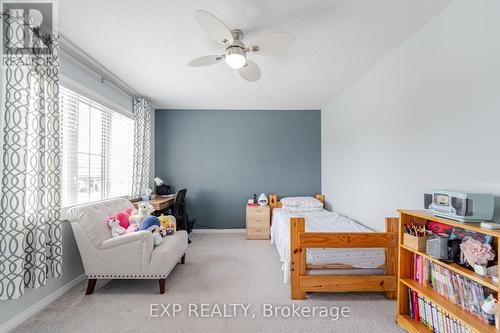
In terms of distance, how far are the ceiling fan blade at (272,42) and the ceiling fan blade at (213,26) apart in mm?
228

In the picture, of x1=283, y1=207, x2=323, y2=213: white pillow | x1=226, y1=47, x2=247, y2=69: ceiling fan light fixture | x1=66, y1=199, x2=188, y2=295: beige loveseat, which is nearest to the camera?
x1=226, y1=47, x2=247, y2=69: ceiling fan light fixture

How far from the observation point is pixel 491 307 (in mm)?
1213

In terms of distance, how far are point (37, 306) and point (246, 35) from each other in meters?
3.06

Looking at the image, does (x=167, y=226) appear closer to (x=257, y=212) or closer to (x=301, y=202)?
(x=257, y=212)

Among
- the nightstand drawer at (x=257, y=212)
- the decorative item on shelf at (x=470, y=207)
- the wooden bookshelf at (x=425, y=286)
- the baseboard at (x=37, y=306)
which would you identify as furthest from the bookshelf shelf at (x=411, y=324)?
the baseboard at (x=37, y=306)

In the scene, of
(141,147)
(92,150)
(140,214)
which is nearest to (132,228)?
(140,214)

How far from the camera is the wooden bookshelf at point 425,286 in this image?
1.23 meters

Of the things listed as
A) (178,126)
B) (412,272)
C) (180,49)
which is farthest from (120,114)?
(412,272)

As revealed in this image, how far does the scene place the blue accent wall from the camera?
14.6 ft

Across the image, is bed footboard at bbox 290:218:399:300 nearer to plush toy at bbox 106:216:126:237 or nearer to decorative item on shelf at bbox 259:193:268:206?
plush toy at bbox 106:216:126:237

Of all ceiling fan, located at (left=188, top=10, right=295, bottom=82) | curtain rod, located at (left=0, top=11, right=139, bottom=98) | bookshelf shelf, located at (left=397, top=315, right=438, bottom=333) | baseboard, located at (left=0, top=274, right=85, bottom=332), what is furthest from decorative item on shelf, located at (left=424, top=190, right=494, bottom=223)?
curtain rod, located at (left=0, top=11, right=139, bottom=98)

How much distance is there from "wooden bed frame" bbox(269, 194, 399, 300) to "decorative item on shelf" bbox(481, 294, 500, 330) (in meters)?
0.85

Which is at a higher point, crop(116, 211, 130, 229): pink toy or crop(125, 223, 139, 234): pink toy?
crop(116, 211, 130, 229): pink toy

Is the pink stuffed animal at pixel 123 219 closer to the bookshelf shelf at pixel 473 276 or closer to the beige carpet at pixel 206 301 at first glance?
the beige carpet at pixel 206 301
